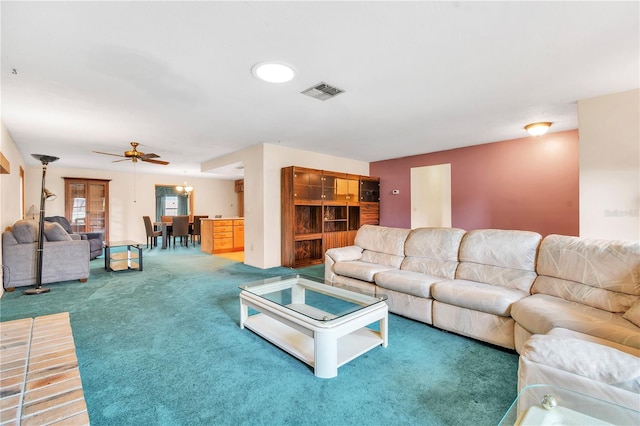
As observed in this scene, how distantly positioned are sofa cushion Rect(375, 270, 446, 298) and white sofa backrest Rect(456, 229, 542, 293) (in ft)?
1.11

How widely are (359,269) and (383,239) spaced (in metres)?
0.65

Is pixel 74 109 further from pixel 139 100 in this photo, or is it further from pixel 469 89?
pixel 469 89

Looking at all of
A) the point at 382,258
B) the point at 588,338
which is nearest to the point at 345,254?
the point at 382,258

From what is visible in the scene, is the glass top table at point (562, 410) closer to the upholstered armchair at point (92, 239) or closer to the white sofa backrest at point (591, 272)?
the white sofa backrest at point (591, 272)

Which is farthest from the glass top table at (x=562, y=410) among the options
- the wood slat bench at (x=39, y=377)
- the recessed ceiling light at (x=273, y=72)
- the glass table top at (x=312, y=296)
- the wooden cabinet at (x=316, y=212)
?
the wooden cabinet at (x=316, y=212)

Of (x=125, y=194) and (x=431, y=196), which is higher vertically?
(x=125, y=194)

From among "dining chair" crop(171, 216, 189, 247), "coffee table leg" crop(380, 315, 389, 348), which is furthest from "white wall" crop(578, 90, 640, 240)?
"dining chair" crop(171, 216, 189, 247)

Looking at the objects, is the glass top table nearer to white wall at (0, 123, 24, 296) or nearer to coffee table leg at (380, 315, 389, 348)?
coffee table leg at (380, 315, 389, 348)

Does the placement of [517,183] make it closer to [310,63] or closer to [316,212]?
[316,212]

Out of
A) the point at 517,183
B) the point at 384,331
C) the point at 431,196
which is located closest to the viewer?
the point at 384,331

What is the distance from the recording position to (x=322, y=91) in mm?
2881

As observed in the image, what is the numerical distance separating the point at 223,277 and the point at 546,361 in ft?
13.6

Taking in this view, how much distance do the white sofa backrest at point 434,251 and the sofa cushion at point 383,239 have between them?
4.4 inches

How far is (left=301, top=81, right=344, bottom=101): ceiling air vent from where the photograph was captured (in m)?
2.76
